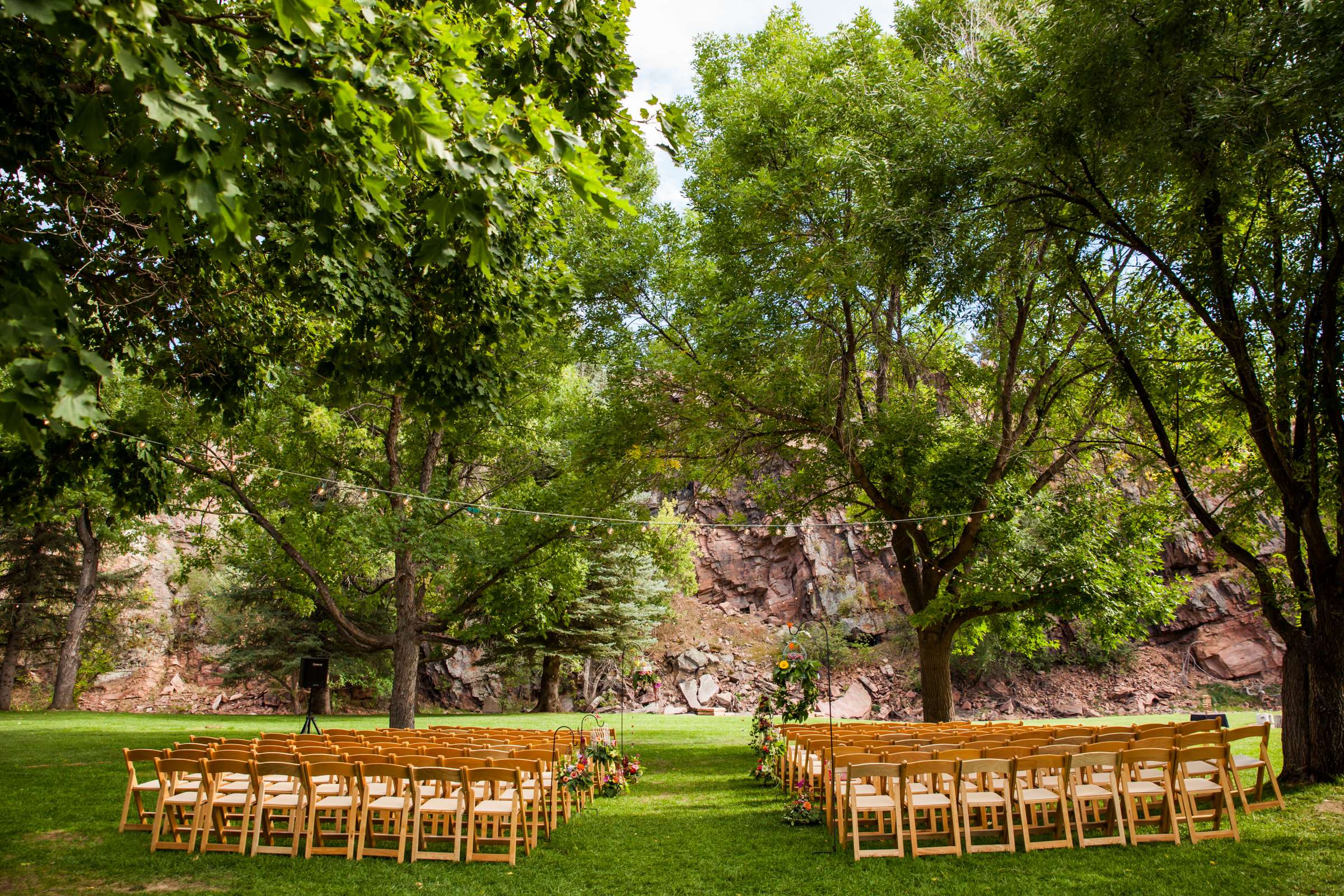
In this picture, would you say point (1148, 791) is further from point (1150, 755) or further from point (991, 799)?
point (991, 799)

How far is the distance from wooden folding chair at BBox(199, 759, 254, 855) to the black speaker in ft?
17.5

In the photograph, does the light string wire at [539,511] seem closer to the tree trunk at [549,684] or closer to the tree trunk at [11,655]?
the tree trunk at [549,684]

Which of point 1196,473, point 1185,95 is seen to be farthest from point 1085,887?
point 1196,473

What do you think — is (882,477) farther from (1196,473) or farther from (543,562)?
(543,562)

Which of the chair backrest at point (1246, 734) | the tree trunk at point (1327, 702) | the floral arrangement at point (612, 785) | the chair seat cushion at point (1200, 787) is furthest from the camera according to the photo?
the floral arrangement at point (612, 785)

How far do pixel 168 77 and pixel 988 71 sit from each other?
8794 mm

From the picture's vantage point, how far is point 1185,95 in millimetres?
6168

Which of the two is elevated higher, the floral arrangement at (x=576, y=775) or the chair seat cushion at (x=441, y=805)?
the chair seat cushion at (x=441, y=805)

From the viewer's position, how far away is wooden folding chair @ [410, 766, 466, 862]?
5629 millimetres

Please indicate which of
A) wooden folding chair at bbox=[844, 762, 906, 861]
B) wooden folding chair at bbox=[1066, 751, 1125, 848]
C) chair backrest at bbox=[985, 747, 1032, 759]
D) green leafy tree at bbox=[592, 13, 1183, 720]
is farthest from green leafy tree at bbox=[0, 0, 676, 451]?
wooden folding chair at bbox=[1066, 751, 1125, 848]

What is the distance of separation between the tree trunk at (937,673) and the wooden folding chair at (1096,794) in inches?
225

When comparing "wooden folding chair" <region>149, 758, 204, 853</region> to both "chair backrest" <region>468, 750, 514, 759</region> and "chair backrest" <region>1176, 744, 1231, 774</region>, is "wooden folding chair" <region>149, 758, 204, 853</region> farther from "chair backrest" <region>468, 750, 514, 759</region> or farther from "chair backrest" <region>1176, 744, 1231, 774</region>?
"chair backrest" <region>1176, 744, 1231, 774</region>

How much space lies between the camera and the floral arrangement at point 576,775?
7.47 m

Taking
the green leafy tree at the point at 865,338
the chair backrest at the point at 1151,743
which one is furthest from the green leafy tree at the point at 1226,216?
the chair backrest at the point at 1151,743
